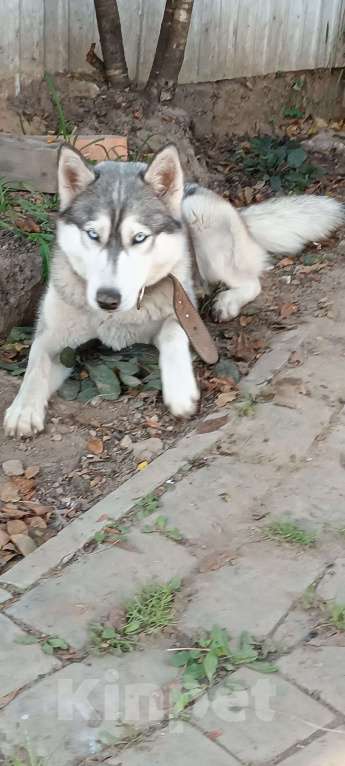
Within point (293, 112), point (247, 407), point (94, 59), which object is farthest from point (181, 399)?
point (293, 112)

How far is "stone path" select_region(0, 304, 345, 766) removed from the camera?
6.63 feet

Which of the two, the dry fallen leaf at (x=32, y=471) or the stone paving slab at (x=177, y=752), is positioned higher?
the dry fallen leaf at (x=32, y=471)

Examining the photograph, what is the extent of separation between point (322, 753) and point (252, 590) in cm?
60

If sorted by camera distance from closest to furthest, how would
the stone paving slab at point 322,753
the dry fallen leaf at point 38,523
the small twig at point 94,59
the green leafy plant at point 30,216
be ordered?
the stone paving slab at point 322,753 → the dry fallen leaf at point 38,523 → the green leafy plant at point 30,216 → the small twig at point 94,59

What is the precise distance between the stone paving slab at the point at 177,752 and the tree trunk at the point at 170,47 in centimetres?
439

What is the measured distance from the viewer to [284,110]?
6.59m

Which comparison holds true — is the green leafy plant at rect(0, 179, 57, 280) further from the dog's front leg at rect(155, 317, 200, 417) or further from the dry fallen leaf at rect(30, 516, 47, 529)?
the dry fallen leaf at rect(30, 516, 47, 529)

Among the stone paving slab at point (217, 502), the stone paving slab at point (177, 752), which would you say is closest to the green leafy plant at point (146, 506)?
the stone paving slab at point (217, 502)

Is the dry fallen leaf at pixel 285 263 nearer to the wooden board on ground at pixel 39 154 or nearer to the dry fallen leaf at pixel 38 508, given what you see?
the wooden board on ground at pixel 39 154

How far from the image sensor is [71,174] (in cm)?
358

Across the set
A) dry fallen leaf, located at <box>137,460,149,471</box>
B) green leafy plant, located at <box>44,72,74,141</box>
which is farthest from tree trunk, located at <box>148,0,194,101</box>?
dry fallen leaf, located at <box>137,460,149,471</box>

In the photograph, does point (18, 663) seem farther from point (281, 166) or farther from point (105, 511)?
point (281, 166)

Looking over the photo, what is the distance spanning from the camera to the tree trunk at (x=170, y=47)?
521 cm

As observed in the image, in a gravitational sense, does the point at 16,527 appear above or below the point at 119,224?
below
